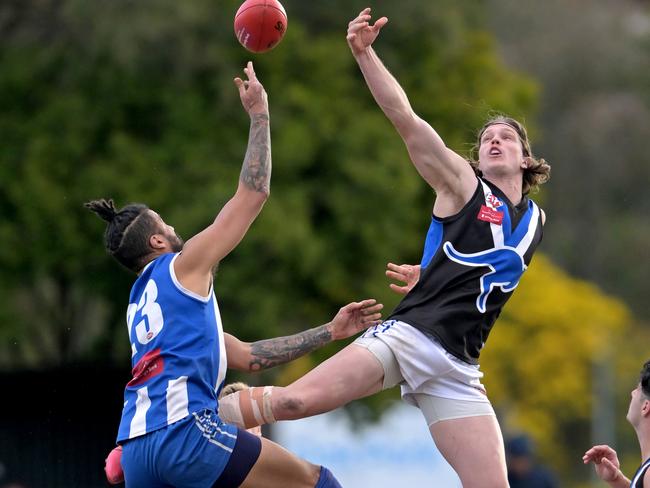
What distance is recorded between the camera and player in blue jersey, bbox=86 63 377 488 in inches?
242

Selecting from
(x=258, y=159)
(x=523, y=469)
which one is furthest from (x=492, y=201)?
(x=523, y=469)

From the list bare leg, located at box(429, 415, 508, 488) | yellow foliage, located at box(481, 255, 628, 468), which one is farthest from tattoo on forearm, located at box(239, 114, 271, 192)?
yellow foliage, located at box(481, 255, 628, 468)

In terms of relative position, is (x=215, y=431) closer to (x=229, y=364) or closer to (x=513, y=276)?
(x=229, y=364)

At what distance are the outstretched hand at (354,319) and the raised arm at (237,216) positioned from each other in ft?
3.68

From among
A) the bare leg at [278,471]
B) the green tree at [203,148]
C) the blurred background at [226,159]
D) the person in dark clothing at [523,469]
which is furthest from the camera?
the green tree at [203,148]

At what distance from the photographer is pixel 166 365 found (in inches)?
245

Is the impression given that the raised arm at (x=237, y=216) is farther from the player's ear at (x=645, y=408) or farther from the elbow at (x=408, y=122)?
the player's ear at (x=645, y=408)

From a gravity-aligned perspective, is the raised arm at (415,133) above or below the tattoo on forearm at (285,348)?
above

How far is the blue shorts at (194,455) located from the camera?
241 inches

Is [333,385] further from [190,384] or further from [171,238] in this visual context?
[171,238]

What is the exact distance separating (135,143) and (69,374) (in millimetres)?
4517

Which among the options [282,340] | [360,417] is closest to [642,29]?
[360,417]

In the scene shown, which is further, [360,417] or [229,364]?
[360,417]

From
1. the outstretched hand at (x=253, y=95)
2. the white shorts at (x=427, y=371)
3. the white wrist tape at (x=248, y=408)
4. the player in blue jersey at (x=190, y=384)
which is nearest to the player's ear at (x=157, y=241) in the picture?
the player in blue jersey at (x=190, y=384)
